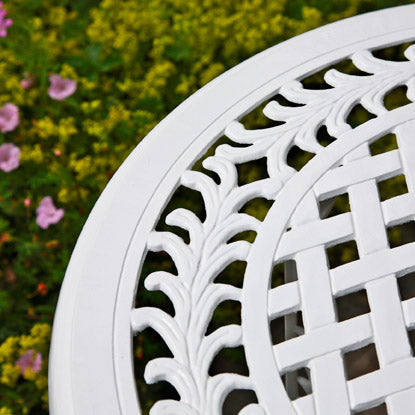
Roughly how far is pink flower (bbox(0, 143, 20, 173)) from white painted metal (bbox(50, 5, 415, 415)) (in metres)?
0.85

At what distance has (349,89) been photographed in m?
1.06

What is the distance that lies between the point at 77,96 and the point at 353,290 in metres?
1.32

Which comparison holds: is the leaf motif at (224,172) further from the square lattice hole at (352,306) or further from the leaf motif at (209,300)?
the square lattice hole at (352,306)

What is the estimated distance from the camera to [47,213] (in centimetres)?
168

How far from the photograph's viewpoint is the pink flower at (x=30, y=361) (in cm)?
148

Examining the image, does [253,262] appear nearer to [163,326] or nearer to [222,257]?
[222,257]

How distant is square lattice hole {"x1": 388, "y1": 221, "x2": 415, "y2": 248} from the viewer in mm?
1758

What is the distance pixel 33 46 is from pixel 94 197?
0.56m

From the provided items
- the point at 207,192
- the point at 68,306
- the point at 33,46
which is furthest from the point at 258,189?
the point at 33,46

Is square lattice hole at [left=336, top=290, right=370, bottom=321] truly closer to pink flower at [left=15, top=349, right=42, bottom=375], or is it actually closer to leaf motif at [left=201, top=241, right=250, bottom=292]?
pink flower at [left=15, top=349, right=42, bottom=375]

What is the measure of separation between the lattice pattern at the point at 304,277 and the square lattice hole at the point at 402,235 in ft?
2.63

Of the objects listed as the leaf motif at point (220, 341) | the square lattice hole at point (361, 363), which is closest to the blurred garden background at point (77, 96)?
the square lattice hole at point (361, 363)

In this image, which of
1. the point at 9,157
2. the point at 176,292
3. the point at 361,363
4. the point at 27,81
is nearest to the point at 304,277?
the point at 176,292

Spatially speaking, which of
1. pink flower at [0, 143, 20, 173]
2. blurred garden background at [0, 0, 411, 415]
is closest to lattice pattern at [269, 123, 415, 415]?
blurred garden background at [0, 0, 411, 415]
